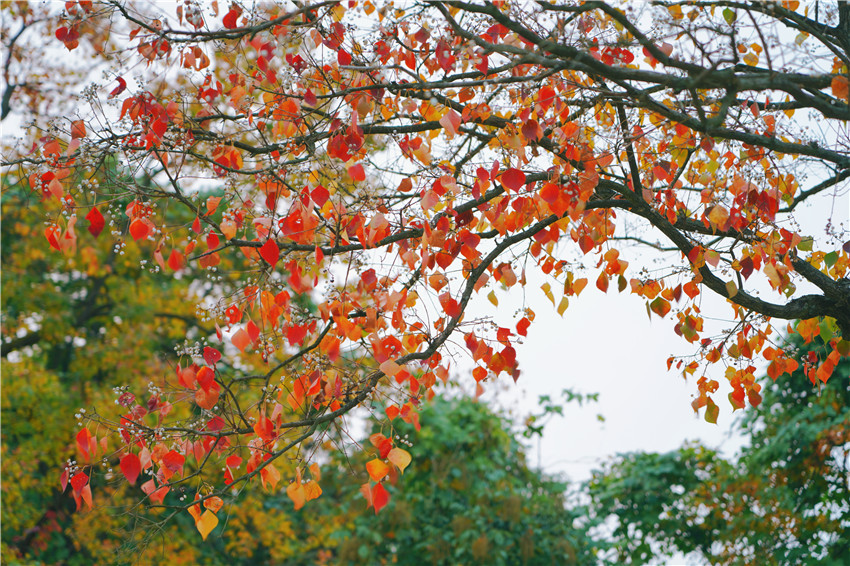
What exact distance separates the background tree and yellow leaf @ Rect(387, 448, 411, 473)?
15.7ft

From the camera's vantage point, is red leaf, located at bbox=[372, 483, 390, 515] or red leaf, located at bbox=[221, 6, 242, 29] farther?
red leaf, located at bbox=[221, 6, 242, 29]

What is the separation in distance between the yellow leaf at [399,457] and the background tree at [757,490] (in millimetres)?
4783

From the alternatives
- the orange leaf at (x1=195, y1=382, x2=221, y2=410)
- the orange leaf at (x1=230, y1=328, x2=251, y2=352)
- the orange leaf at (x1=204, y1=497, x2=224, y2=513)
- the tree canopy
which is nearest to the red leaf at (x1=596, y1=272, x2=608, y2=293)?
the tree canopy

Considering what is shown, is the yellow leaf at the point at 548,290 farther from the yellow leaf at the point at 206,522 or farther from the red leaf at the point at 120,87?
the red leaf at the point at 120,87

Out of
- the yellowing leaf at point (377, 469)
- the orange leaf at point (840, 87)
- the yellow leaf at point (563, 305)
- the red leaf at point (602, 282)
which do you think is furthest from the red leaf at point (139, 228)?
the orange leaf at point (840, 87)

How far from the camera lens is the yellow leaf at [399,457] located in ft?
8.48

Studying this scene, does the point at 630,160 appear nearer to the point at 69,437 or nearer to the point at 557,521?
the point at 557,521

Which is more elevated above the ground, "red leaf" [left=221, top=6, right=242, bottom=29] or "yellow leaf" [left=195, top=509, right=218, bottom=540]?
"red leaf" [left=221, top=6, right=242, bottom=29]

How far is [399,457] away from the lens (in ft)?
8.59

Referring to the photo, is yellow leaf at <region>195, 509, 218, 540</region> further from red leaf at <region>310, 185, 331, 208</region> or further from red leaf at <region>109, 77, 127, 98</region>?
red leaf at <region>109, 77, 127, 98</region>

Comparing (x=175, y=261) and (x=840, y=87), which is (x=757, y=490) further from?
(x=175, y=261)

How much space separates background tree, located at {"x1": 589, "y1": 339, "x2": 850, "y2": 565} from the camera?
20.7ft

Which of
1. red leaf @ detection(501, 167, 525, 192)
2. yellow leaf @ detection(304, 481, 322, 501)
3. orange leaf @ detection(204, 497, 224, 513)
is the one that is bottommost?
yellow leaf @ detection(304, 481, 322, 501)

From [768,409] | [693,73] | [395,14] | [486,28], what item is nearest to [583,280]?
[693,73]
